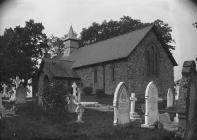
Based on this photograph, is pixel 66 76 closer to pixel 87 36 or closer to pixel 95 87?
pixel 95 87

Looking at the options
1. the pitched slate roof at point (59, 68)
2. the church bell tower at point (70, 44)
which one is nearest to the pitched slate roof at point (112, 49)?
the pitched slate roof at point (59, 68)

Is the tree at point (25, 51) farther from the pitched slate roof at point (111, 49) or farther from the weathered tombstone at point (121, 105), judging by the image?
the weathered tombstone at point (121, 105)

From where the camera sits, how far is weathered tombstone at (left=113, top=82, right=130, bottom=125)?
1113 cm

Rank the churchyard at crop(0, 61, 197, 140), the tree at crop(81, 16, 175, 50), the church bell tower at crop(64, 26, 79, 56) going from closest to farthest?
the churchyard at crop(0, 61, 197, 140) → the tree at crop(81, 16, 175, 50) → the church bell tower at crop(64, 26, 79, 56)

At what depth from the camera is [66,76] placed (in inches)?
1204

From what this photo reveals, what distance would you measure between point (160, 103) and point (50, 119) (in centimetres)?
1128

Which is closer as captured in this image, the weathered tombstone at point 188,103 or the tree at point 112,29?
the weathered tombstone at point 188,103

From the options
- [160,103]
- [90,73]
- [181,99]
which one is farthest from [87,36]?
[181,99]

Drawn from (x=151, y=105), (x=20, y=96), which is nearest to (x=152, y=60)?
(x=20, y=96)

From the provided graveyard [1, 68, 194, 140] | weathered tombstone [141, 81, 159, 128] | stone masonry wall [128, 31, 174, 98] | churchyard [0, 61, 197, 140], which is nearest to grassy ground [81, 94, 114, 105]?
stone masonry wall [128, 31, 174, 98]

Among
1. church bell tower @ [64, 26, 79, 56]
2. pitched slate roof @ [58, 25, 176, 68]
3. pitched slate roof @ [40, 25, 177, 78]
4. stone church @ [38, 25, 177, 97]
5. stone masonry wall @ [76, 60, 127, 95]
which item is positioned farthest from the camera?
church bell tower @ [64, 26, 79, 56]

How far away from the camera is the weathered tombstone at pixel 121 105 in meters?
11.1

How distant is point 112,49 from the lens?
29547mm

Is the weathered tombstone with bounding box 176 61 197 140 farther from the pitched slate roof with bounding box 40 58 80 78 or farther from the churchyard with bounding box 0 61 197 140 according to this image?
the pitched slate roof with bounding box 40 58 80 78
